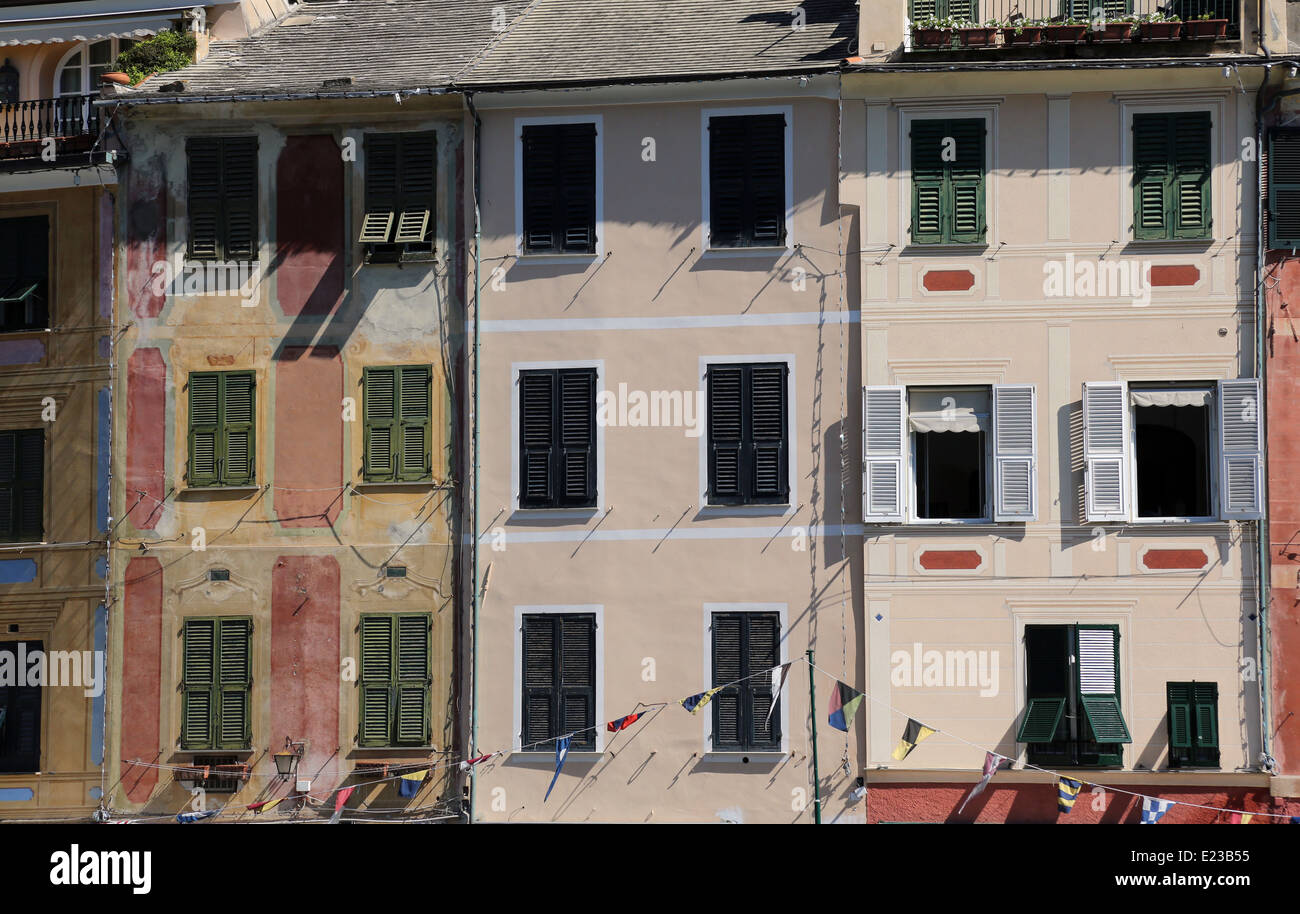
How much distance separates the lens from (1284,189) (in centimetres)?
2253

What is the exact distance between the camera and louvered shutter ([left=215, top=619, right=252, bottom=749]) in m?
23.3

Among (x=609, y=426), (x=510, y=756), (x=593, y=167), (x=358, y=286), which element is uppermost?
(x=593, y=167)

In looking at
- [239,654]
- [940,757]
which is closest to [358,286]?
[239,654]

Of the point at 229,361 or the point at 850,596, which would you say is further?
the point at 229,361

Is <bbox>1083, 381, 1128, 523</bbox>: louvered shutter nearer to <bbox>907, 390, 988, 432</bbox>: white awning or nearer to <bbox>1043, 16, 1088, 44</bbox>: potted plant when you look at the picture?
<bbox>907, 390, 988, 432</bbox>: white awning

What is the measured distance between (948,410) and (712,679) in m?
4.48

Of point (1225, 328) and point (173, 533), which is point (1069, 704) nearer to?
point (1225, 328)

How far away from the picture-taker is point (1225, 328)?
2239cm

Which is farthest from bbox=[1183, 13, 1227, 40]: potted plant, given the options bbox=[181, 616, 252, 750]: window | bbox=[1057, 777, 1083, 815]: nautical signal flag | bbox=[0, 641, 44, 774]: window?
bbox=[0, 641, 44, 774]: window

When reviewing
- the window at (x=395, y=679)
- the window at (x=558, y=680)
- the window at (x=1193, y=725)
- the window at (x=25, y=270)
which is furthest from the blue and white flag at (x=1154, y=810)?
the window at (x=25, y=270)

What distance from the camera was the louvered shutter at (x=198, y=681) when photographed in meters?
23.3

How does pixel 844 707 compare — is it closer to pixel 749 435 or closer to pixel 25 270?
pixel 749 435

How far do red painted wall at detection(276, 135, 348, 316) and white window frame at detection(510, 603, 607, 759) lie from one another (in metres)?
4.92

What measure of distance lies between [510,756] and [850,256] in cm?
765
